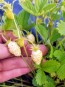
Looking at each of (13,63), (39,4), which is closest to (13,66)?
(13,63)

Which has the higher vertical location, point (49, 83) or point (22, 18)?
point (22, 18)

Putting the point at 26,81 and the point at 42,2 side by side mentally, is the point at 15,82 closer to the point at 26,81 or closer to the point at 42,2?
the point at 26,81

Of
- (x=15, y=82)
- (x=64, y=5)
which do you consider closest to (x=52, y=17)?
(x=64, y=5)

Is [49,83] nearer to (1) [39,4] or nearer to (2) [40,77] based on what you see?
(2) [40,77]

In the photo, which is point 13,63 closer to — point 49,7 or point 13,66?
point 13,66

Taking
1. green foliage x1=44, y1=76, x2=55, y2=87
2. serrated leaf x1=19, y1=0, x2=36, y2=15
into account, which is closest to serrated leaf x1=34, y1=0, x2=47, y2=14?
serrated leaf x1=19, y1=0, x2=36, y2=15

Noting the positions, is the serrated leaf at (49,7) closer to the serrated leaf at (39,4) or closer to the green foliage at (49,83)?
the serrated leaf at (39,4)

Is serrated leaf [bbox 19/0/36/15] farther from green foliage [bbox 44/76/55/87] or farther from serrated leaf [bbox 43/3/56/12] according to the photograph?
green foliage [bbox 44/76/55/87]
